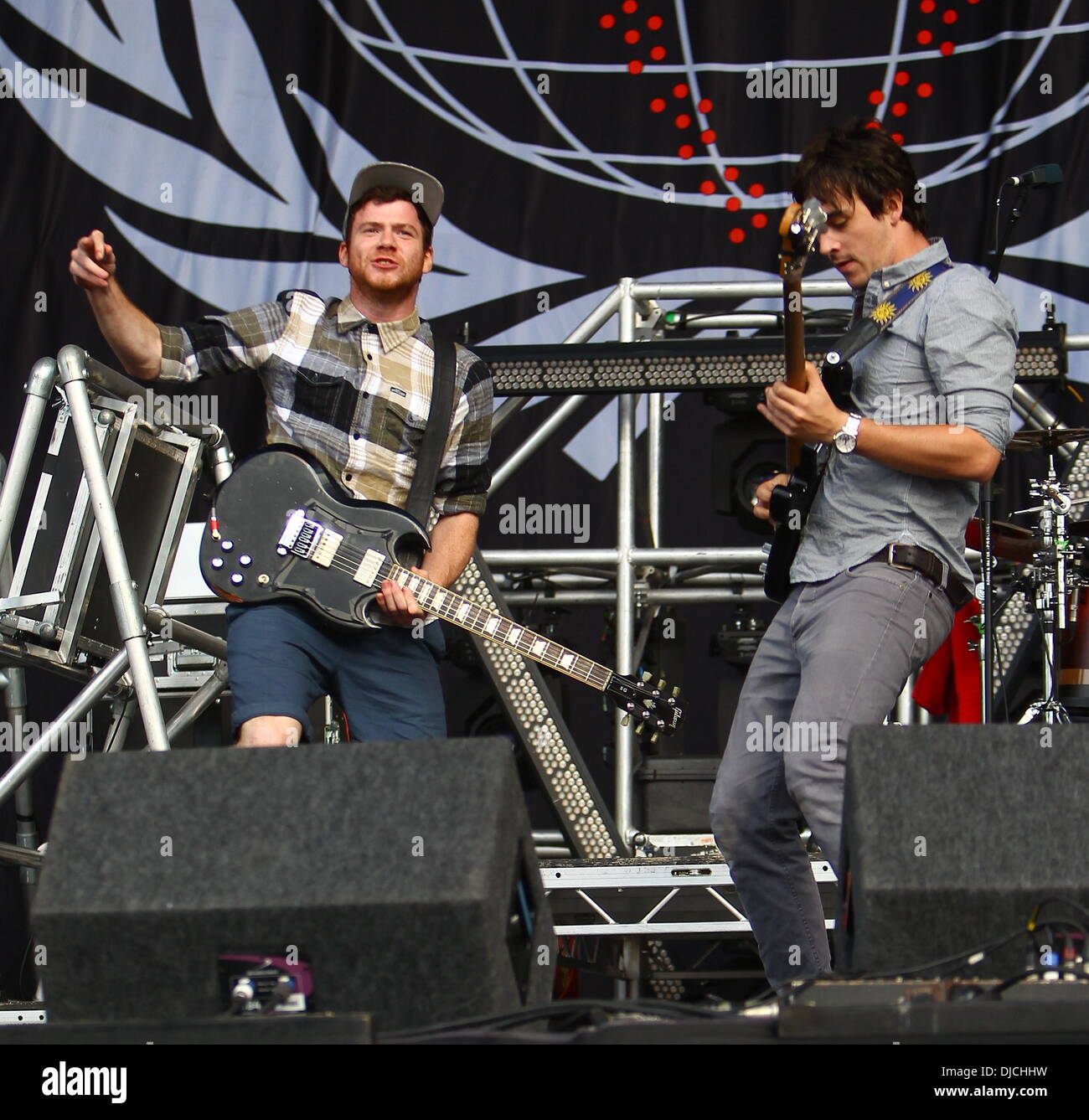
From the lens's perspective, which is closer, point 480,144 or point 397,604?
point 397,604

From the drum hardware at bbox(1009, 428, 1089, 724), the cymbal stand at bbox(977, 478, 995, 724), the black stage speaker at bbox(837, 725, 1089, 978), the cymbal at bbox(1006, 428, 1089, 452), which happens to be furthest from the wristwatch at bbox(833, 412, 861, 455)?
the cymbal at bbox(1006, 428, 1089, 452)

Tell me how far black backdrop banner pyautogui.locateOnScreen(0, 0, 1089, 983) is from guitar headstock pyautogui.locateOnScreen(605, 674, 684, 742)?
4.78ft

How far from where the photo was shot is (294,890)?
198 centimetres

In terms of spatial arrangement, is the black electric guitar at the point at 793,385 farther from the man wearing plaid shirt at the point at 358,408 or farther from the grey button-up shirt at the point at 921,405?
the man wearing plaid shirt at the point at 358,408

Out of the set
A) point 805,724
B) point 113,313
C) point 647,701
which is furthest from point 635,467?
point 805,724

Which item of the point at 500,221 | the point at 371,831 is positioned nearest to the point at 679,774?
the point at 500,221

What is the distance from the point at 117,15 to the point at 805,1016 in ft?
17.3

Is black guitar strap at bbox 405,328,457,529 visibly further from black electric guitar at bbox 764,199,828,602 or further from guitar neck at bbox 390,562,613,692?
black electric guitar at bbox 764,199,828,602

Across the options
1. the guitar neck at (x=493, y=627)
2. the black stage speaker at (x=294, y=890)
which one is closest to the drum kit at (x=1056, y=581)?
the guitar neck at (x=493, y=627)

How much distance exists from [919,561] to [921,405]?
32 centimetres

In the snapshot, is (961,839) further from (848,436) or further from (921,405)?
(921,405)

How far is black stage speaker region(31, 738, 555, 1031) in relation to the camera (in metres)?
1.96

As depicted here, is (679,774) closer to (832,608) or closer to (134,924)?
(832,608)
